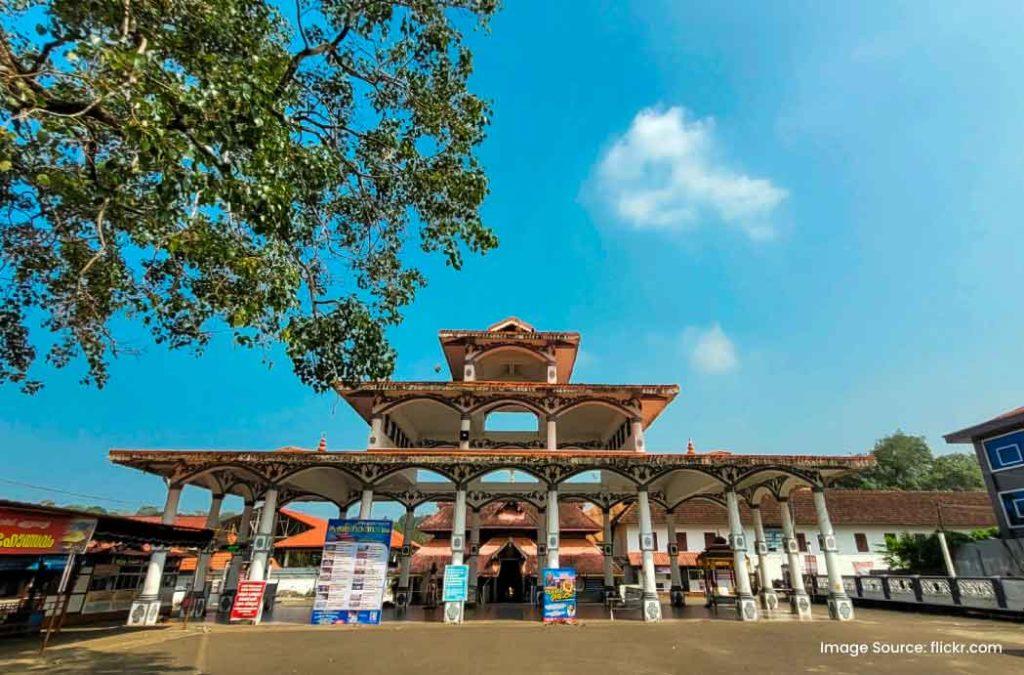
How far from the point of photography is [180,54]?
662 cm

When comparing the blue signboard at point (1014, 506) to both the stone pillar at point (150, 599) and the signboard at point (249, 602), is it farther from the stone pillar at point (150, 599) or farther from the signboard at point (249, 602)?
the stone pillar at point (150, 599)

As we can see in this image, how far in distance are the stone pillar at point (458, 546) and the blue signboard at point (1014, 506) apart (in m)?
22.9

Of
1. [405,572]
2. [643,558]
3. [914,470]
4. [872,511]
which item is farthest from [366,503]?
[914,470]

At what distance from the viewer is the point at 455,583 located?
51.9 feet

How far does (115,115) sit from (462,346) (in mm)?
16728

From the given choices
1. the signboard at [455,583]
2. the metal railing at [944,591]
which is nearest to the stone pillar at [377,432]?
the signboard at [455,583]

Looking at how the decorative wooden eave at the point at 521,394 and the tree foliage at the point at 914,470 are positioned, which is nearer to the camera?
the decorative wooden eave at the point at 521,394

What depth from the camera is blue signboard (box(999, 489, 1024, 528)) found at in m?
21.3

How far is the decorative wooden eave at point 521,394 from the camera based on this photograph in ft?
66.1

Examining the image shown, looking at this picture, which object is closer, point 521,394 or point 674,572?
point 521,394

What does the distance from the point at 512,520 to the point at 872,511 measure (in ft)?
76.1

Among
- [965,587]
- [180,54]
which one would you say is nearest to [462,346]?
[180,54]

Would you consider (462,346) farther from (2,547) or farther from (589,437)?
(2,547)

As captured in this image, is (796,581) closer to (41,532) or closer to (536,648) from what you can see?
(536,648)
